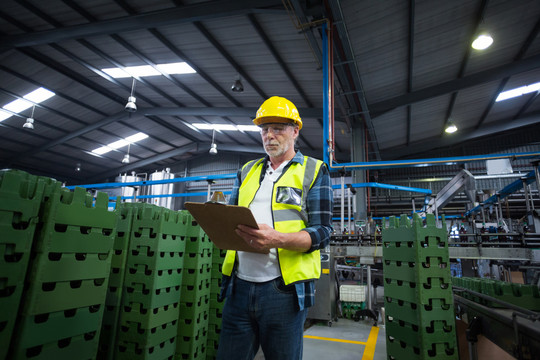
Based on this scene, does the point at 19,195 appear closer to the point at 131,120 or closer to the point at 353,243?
the point at 353,243

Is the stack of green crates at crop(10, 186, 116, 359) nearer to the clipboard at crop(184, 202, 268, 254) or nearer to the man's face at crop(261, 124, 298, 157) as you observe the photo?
the clipboard at crop(184, 202, 268, 254)

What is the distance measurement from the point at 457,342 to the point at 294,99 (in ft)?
32.4

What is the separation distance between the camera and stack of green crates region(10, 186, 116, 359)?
5.45ft

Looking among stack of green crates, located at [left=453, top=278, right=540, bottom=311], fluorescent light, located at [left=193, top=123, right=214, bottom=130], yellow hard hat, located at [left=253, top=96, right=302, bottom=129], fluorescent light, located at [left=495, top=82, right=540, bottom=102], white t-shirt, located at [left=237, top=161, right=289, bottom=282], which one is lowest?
stack of green crates, located at [left=453, top=278, right=540, bottom=311]

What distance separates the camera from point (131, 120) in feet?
50.7

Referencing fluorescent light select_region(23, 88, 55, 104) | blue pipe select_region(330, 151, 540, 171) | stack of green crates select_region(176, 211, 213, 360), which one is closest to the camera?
stack of green crates select_region(176, 211, 213, 360)

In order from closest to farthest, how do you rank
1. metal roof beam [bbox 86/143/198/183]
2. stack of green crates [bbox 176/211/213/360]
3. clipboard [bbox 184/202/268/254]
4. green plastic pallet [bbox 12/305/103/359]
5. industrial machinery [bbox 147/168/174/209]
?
clipboard [bbox 184/202/268/254] → green plastic pallet [bbox 12/305/103/359] → stack of green crates [bbox 176/211/213/360] → industrial machinery [bbox 147/168/174/209] → metal roof beam [bbox 86/143/198/183]

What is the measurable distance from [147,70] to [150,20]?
3.36m

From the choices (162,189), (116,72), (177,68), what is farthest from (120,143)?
(177,68)

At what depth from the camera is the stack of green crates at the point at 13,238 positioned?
5.00 ft

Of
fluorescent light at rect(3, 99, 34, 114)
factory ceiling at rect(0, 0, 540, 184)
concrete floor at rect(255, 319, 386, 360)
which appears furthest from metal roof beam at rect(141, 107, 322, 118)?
concrete floor at rect(255, 319, 386, 360)

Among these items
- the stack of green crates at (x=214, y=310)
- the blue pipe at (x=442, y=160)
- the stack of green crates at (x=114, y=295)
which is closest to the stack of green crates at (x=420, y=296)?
the blue pipe at (x=442, y=160)

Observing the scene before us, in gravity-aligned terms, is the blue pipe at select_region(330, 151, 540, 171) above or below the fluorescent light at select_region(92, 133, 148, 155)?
below

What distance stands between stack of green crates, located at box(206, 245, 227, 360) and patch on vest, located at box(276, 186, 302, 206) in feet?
Result: 8.74
